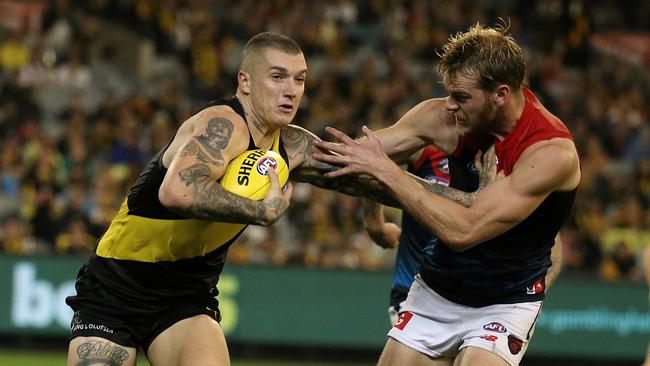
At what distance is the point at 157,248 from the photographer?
625 cm

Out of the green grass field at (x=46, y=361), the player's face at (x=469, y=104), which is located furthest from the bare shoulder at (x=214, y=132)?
the green grass field at (x=46, y=361)

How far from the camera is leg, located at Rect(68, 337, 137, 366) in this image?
6.15 m

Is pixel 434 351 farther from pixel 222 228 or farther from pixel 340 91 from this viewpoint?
pixel 340 91

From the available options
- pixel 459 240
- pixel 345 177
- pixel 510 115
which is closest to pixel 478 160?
pixel 510 115

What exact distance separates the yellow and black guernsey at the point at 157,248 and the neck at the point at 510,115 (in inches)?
46.5

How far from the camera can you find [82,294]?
646cm

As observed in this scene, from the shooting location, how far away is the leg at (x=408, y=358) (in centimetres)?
650

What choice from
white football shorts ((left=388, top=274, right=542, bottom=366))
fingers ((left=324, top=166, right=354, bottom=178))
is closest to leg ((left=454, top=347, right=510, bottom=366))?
white football shorts ((left=388, top=274, right=542, bottom=366))

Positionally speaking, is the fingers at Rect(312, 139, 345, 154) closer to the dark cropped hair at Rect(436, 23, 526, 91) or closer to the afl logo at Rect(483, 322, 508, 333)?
the dark cropped hair at Rect(436, 23, 526, 91)

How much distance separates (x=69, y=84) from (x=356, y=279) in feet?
18.4

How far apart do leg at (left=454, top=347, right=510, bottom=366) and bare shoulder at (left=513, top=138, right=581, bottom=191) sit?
0.91 m

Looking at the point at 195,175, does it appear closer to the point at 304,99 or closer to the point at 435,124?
the point at 435,124

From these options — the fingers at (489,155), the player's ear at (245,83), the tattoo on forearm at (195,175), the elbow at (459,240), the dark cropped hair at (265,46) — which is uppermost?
the dark cropped hair at (265,46)

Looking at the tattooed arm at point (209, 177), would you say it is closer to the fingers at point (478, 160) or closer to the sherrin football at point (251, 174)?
the sherrin football at point (251, 174)
